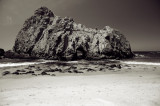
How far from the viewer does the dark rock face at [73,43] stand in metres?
51.9

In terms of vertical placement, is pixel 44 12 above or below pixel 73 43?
above

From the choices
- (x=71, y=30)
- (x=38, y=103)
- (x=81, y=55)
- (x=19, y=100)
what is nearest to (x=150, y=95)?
(x=38, y=103)

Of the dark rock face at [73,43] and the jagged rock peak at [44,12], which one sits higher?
the jagged rock peak at [44,12]

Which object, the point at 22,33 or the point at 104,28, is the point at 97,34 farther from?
the point at 22,33

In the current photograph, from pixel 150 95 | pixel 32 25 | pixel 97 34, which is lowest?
pixel 150 95

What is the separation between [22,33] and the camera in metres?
78.9

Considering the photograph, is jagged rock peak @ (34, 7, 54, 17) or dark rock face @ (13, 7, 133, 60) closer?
dark rock face @ (13, 7, 133, 60)

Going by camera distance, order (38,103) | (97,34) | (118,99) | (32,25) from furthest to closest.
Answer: (32,25), (97,34), (118,99), (38,103)

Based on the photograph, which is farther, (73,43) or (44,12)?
(44,12)

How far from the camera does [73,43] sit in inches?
2099

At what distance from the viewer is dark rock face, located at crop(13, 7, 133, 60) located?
51875mm

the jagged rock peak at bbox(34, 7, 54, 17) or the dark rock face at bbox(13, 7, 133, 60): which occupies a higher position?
the jagged rock peak at bbox(34, 7, 54, 17)

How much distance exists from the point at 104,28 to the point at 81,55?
21453mm

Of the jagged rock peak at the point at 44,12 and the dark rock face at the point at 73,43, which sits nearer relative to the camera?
the dark rock face at the point at 73,43
